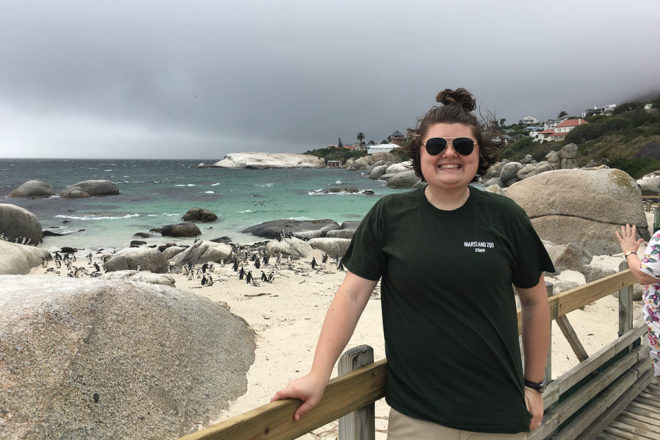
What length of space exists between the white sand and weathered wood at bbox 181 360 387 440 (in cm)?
231

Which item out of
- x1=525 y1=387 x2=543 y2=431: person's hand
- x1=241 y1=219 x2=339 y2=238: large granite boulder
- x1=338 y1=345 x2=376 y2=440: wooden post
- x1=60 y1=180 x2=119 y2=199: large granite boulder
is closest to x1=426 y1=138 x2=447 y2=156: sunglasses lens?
x1=338 y1=345 x2=376 y2=440: wooden post

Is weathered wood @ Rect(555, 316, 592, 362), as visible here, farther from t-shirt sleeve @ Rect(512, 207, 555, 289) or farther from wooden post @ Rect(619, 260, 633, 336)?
t-shirt sleeve @ Rect(512, 207, 555, 289)

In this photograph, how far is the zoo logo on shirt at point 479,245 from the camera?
1602 mm

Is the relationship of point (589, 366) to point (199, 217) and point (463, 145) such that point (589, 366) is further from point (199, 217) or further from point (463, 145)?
point (199, 217)

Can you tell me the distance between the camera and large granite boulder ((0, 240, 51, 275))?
9781mm

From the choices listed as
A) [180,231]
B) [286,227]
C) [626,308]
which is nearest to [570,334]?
[626,308]

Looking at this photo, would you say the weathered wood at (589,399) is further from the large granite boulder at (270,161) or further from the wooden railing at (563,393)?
the large granite boulder at (270,161)

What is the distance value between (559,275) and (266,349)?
615cm

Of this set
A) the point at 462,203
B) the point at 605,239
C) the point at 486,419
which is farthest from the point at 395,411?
the point at 605,239

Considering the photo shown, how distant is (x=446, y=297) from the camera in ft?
5.16

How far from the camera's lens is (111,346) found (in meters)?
3.33

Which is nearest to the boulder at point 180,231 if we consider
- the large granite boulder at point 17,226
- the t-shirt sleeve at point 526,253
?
the large granite boulder at point 17,226

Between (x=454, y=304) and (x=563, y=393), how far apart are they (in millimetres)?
2204

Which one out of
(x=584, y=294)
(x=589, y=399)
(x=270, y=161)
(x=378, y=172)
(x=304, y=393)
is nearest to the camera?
(x=304, y=393)
